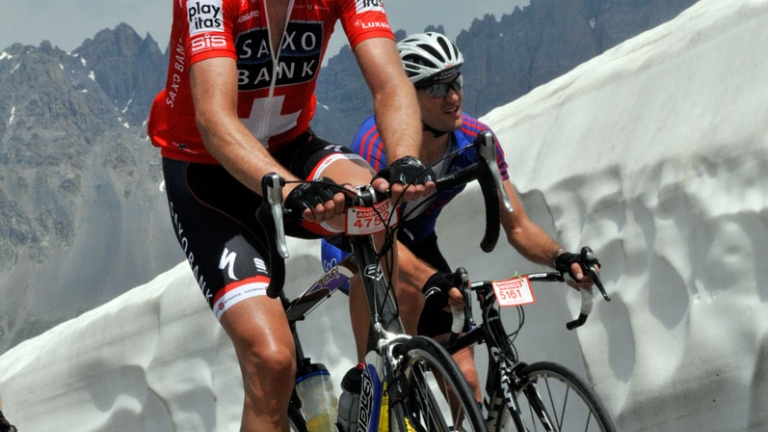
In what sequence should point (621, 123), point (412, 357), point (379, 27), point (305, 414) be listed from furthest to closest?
point (621, 123)
point (305, 414)
point (379, 27)
point (412, 357)

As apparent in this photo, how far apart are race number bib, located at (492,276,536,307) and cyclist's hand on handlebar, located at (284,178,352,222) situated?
96cm

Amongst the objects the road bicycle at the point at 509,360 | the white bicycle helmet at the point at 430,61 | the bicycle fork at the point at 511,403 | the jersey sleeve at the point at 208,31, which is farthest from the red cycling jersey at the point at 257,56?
the bicycle fork at the point at 511,403

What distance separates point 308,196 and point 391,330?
1.91ft

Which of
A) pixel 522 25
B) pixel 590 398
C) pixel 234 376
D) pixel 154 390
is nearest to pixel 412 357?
pixel 590 398

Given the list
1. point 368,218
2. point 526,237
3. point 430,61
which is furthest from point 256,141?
point 430,61

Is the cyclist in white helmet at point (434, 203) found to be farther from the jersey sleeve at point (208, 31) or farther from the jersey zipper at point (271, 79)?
the jersey sleeve at point (208, 31)

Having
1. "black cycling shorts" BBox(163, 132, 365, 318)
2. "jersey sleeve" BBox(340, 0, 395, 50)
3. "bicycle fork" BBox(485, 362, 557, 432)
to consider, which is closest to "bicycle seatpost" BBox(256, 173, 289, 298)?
"black cycling shorts" BBox(163, 132, 365, 318)

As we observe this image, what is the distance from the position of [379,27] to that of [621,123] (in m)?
2.75

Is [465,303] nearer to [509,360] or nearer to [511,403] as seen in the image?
[509,360]

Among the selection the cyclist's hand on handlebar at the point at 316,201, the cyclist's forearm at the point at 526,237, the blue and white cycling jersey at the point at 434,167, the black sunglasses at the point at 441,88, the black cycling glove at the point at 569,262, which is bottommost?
the black cycling glove at the point at 569,262

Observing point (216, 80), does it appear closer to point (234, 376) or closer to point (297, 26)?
point (297, 26)

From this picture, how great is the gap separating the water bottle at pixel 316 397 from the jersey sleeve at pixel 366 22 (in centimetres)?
111

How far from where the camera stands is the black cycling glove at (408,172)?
258 centimetres

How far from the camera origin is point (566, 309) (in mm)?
5762
